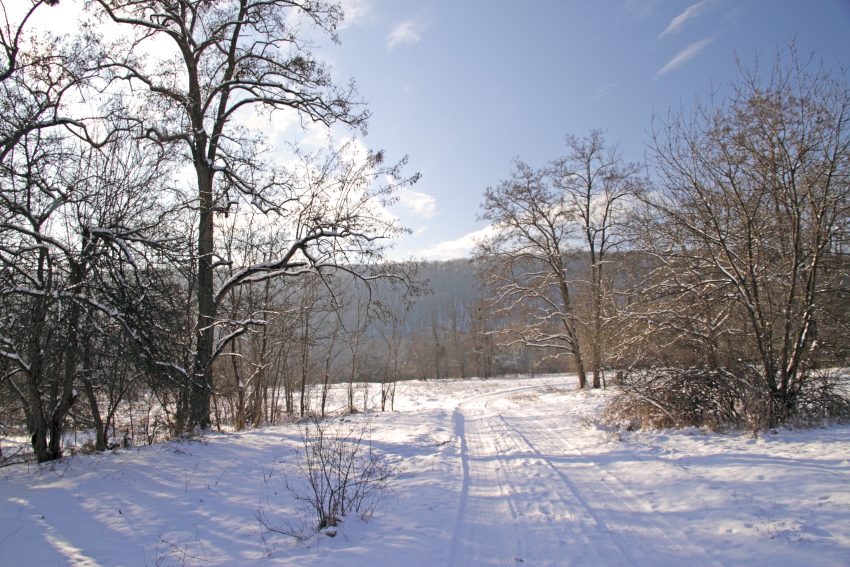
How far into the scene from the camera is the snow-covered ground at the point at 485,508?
3.64 meters

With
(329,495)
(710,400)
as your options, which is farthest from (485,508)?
(710,400)

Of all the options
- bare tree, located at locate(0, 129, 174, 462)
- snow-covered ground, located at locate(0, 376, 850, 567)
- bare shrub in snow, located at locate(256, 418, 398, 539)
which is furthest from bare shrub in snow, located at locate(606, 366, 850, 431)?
bare tree, located at locate(0, 129, 174, 462)

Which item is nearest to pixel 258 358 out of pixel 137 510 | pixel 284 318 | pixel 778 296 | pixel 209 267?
pixel 284 318

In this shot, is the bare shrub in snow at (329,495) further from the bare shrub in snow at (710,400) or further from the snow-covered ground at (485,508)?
the bare shrub in snow at (710,400)

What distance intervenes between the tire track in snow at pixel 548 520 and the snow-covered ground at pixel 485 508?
22 mm

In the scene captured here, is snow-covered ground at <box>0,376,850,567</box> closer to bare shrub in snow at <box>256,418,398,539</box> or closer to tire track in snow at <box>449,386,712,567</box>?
tire track in snow at <box>449,386,712,567</box>

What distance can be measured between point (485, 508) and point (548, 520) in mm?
776

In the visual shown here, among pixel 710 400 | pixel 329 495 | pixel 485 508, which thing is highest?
pixel 710 400

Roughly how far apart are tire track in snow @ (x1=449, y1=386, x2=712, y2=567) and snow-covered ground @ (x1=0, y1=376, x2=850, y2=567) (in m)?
0.02

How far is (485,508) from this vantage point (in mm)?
4887

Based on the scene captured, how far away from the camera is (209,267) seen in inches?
369

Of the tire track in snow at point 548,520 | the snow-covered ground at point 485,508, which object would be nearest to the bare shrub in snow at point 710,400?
the snow-covered ground at point 485,508

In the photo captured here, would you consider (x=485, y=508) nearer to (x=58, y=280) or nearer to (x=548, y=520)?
(x=548, y=520)

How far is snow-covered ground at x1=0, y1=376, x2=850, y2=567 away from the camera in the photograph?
3643 millimetres
